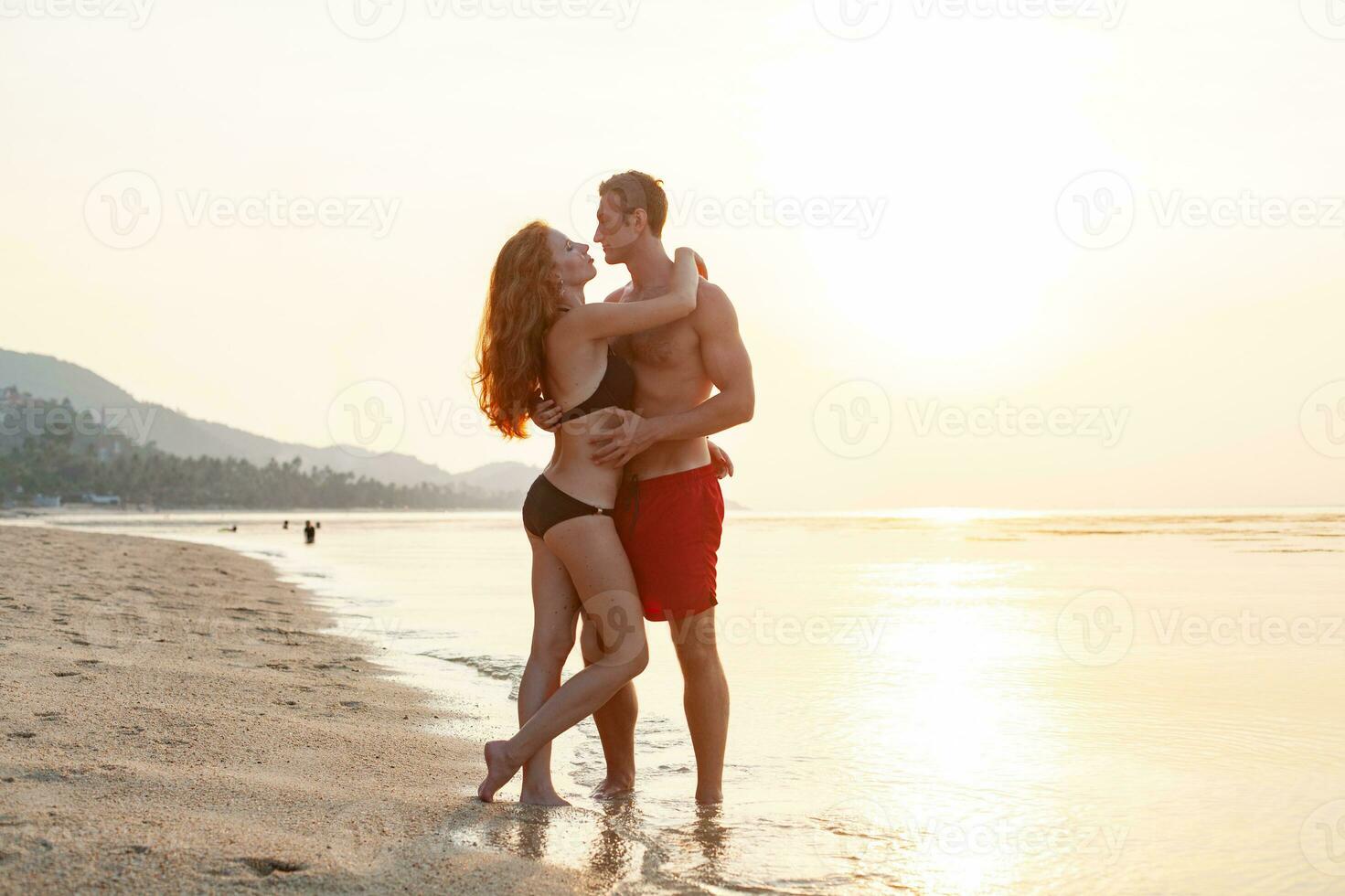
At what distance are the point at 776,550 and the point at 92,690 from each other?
2468cm

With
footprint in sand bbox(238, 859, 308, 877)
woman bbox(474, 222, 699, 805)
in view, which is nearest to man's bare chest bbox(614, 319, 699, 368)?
woman bbox(474, 222, 699, 805)

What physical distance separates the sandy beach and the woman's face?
5.99ft

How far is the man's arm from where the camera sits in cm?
396

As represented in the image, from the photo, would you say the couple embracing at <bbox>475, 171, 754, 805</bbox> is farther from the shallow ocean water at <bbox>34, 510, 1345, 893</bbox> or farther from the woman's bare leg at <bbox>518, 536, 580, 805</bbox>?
the shallow ocean water at <bbox>34, 510, 1345, 893</bbox>

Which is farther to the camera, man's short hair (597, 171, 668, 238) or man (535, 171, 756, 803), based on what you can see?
man's short hair (597, 171, 668, 238)

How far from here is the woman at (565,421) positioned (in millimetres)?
3906

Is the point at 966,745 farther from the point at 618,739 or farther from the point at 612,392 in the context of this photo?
the point at 612,392

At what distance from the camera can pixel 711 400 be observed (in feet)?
13.4

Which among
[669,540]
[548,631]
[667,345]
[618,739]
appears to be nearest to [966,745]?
[618,739]

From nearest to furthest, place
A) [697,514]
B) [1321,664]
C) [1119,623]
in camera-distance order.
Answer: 1. [697,514]
2. [1321,664]
3. [1119,623]

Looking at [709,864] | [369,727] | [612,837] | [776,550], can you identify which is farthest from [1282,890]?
[776,550]

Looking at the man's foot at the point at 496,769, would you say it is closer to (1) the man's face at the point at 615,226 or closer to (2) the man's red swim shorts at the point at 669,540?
(2) the man's red swim shorts at the point at 669,540

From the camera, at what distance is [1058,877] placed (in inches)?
128

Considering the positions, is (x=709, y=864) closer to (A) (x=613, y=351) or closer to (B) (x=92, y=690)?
(A) (x=613, y=351)
